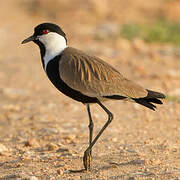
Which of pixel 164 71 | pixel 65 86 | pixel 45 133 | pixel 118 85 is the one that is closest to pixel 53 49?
pixel 65 86

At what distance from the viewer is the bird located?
15.6 feet

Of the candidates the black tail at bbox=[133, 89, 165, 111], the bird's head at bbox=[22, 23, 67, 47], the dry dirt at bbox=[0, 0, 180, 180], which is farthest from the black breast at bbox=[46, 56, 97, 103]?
the dry dirt at bbox=[0, 0, 180, 180]

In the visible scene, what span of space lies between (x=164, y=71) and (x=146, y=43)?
340 cm

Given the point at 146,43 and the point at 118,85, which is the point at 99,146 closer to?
the point at 118,85

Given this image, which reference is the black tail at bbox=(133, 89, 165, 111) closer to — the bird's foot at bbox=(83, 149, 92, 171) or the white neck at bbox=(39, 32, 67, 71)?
the bird's foot at bbox=(83, 149, 92, 171)

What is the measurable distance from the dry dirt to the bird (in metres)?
0.47

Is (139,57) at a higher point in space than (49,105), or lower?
higher

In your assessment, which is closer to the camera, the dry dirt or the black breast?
the black breast

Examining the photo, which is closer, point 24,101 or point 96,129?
point 96,129

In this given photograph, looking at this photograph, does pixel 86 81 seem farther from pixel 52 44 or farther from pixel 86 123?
pixel 86 123

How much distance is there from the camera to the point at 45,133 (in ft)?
21.3

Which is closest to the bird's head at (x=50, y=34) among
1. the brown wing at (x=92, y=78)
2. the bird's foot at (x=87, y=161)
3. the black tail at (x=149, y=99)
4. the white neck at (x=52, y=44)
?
the white neck at (x=52, y=44)

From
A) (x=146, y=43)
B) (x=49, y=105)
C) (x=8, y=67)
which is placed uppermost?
(x=146, y=43)

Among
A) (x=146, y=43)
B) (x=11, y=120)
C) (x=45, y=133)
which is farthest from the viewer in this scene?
(x=146, y=43)
